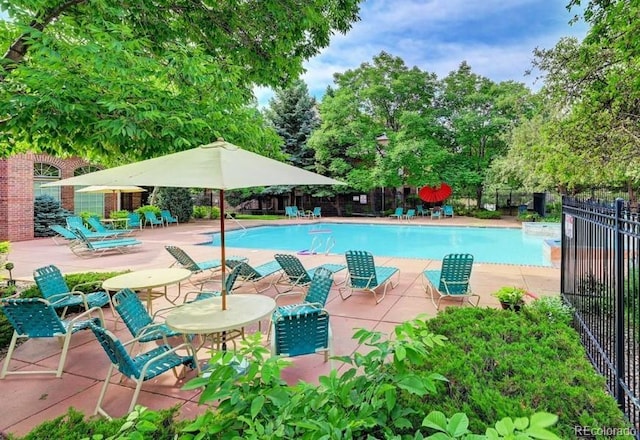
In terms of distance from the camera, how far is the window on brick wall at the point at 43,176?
16312 mm

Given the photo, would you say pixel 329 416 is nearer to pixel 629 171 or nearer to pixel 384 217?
pixel 629 171

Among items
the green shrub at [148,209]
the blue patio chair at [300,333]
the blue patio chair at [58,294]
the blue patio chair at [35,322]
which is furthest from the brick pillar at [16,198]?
the blue patio chair at [300,333]

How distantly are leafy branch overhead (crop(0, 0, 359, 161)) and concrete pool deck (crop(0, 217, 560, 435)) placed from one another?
7.85ft

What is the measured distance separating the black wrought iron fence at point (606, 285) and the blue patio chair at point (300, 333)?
2.29 m

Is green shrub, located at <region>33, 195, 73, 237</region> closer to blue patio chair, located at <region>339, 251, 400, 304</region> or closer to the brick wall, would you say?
the brick wall

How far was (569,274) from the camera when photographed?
195 inches

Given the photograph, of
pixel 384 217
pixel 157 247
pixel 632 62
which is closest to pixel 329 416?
pixel 632 62

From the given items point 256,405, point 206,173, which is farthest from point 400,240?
point 256,405

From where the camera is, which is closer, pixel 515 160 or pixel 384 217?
pixel 515 160

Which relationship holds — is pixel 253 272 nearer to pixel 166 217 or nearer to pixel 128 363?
pixel 128 363

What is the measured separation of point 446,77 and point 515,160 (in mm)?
8900

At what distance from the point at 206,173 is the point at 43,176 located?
1791 cm

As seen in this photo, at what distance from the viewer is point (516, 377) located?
7.88 ft

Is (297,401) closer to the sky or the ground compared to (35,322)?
closer to the sky
